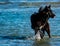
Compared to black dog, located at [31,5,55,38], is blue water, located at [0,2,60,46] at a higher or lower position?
lower

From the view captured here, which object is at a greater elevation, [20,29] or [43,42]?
[43,42]

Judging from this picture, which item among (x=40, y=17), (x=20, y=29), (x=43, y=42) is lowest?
(x=20, y=29)

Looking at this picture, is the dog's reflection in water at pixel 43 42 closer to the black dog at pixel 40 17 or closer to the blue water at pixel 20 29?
the blue water at pixel 20 29

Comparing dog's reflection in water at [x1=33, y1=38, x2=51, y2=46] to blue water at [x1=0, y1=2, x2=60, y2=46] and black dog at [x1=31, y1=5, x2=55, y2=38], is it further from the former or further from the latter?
black dog at [x1=31, y1=5, x2=55, y2=38]

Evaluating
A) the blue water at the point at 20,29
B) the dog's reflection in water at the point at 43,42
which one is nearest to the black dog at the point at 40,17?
the dog's reflection in water at the point at 43,42

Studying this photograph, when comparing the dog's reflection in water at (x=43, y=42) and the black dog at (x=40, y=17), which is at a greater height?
the black dog at (x=40, y=17)

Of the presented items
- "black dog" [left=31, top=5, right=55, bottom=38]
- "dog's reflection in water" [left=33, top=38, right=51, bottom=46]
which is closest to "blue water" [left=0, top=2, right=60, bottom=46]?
"dog's reflection in water" [left=33, top=38, right=51, bottom=46]

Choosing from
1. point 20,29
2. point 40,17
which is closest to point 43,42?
point 40,17

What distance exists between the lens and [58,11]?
19.9 m

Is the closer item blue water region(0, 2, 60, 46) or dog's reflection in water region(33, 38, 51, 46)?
dog's reflection in water region(33, 38, 51, 46)

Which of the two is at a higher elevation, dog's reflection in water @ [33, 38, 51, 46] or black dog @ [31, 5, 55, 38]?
black dog @ [31, 5, 55, 38]

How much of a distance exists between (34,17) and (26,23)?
3978 mm

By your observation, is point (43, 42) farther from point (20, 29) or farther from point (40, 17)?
point (20, 29)

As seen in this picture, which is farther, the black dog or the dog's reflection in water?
the black dog
